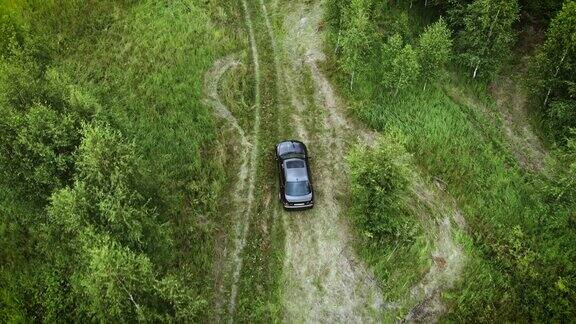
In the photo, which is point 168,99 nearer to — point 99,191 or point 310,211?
point 310,211

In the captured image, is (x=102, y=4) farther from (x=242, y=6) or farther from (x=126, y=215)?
(x=126, y=215)

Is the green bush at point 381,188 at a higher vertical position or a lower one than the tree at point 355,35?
lower

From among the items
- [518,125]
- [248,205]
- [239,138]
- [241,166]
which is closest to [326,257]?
[248,205]

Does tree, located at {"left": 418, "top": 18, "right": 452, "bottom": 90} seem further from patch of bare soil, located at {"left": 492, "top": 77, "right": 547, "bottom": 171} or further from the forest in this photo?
patch of bare soil, located at {"left": 492, "top": 77, "right": 547, "bottom": 171}

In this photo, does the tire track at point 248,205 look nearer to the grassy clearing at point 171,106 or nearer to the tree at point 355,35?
the grassy clearing at point 171,106

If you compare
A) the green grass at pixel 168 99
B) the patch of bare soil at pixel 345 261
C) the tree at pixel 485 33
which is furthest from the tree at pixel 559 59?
the green grass at pixel 168 99

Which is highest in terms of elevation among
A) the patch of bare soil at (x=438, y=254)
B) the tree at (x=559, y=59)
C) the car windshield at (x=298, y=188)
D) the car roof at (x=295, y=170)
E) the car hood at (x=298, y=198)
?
the tree at (x=559, y=59)

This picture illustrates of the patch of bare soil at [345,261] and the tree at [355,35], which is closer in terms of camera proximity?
the patch of bare soil at [345,261]

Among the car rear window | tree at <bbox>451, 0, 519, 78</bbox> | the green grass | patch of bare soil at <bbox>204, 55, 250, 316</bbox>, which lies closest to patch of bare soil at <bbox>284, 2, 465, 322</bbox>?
the car rear window
